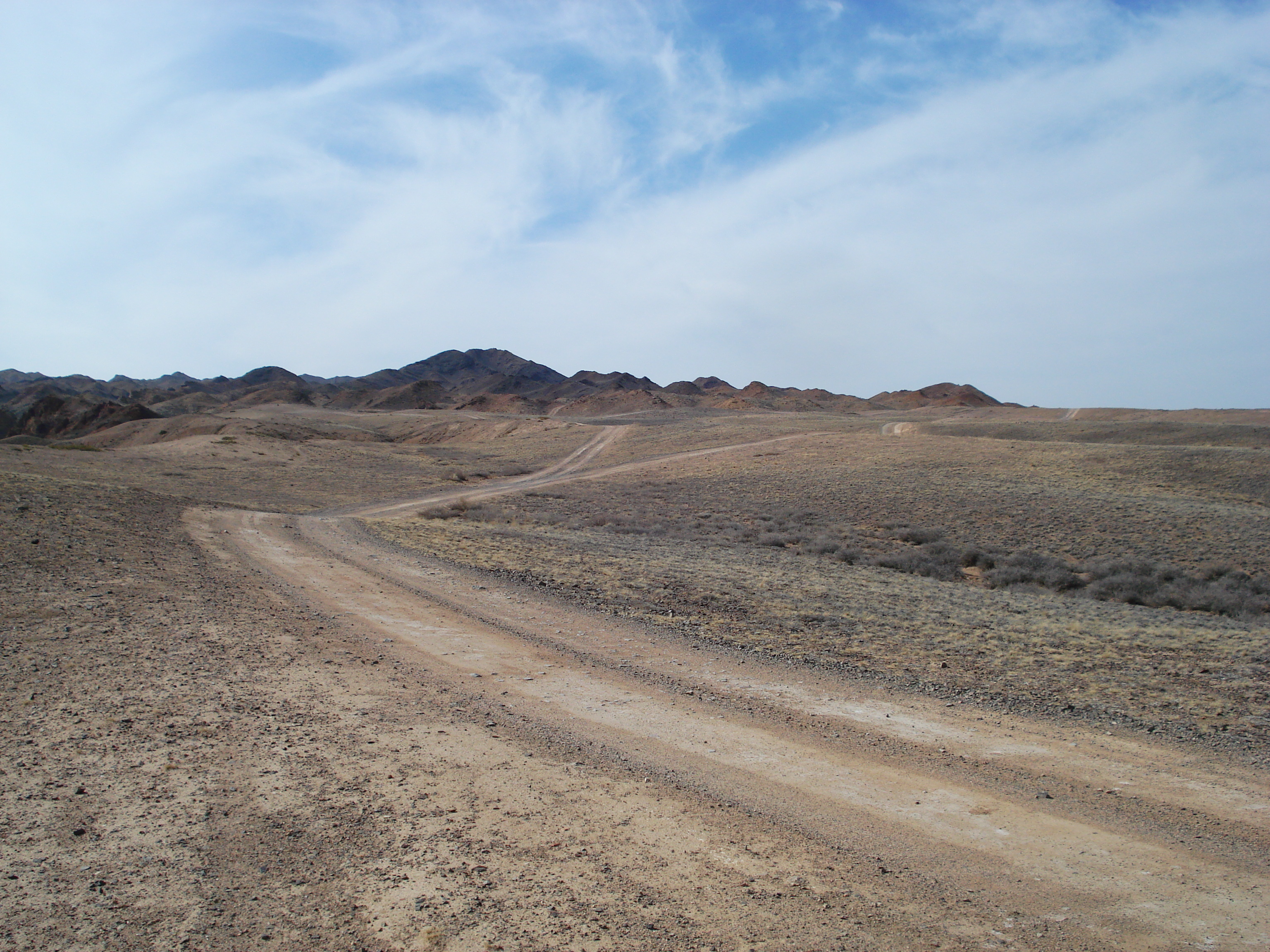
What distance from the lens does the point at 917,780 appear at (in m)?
5.91

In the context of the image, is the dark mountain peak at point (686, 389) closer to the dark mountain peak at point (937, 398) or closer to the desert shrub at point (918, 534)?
the dark mountain peak at point (937, 398)

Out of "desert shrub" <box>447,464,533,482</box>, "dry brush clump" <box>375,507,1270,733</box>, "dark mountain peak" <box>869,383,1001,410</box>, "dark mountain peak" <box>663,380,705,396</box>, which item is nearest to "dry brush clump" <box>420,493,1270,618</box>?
"dry brush clump" <box>375,507,1270,733</box>

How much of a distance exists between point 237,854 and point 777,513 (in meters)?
23.7

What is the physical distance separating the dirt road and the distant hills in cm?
7485

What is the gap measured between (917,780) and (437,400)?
139412mm

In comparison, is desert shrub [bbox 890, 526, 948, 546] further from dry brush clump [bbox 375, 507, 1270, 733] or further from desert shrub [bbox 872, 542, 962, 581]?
dry brush clump [bbox 375, 507, 1270, 733]

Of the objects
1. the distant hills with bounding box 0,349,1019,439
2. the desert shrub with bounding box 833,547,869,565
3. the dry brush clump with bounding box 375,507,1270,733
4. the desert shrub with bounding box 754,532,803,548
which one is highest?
the distant hills with bounding box 0,349,1019,439

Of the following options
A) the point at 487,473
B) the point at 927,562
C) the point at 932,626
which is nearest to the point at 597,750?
the point at 932,626

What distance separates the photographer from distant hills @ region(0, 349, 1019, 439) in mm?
87250

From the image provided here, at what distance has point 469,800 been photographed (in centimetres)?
528

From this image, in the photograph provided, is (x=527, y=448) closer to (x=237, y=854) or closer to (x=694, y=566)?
(x=694, y=566)

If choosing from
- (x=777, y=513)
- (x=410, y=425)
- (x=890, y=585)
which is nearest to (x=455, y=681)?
(x=890, y=585)

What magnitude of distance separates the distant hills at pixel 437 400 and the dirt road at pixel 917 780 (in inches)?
2947

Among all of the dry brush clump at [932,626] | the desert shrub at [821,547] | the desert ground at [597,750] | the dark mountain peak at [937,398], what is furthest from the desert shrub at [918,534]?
the dark mountain peak at [937,398]
